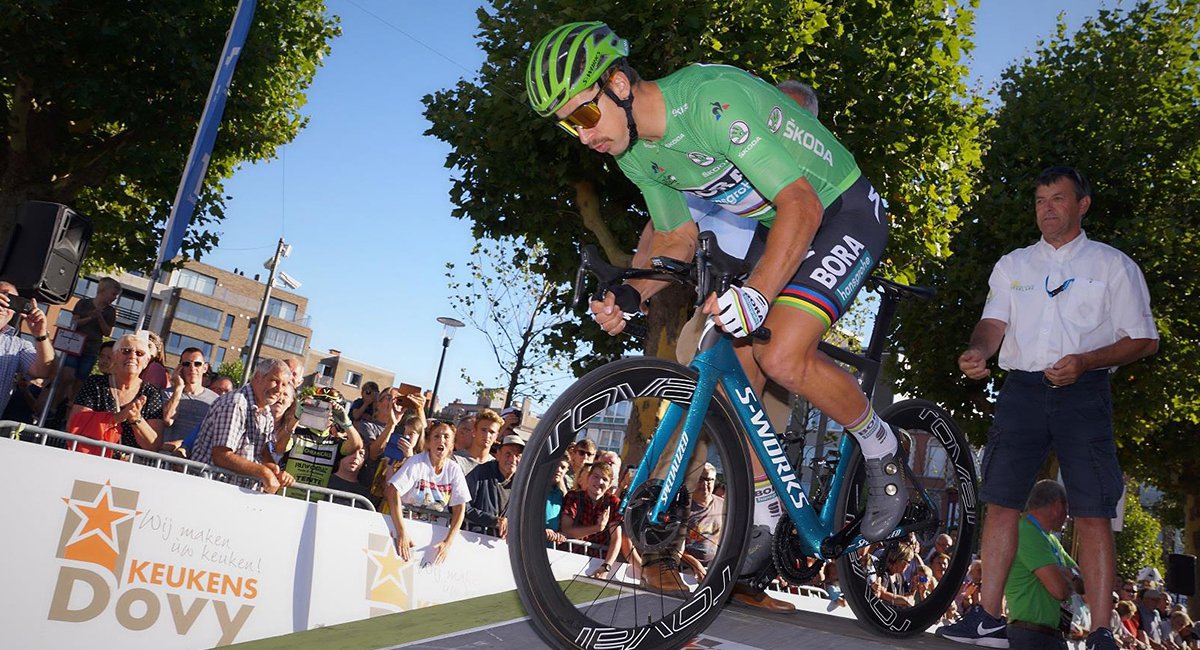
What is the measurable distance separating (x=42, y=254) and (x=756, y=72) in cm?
825

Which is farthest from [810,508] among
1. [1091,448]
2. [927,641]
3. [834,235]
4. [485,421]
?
[485,421]

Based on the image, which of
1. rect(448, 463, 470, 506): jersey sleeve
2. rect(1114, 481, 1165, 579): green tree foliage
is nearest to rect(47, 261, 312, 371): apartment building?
rect(1114, 481, 1165, 579): green tree foliage

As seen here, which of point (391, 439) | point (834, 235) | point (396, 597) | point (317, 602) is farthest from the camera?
point (391, 439)

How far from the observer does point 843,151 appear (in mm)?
3516

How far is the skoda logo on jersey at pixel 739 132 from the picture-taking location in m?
3.00

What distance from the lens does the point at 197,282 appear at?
3688 inches

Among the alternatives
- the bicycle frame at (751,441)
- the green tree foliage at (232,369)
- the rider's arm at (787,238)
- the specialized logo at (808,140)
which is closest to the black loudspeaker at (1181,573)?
the bicycle frame at (751,441)

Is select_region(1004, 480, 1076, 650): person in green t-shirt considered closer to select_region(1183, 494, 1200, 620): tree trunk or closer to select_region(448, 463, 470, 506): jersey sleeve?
select_region(448, 463, 470, 506): jersey sleeve

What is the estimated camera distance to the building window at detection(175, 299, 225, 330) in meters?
90.5

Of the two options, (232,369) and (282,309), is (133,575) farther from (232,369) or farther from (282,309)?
(282,309)

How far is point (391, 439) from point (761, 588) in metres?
5.93

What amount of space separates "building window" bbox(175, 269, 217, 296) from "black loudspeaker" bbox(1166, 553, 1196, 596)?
93.1m

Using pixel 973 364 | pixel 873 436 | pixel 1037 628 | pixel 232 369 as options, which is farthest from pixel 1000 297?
pixel 232 369

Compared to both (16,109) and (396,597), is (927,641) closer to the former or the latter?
(396,597)
